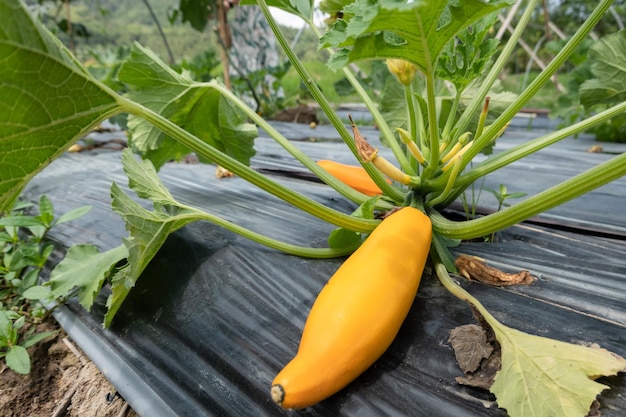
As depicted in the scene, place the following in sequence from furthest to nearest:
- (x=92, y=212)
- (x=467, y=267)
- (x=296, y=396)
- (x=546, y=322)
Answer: (x=92, y=212) < (x=467, y=267) < (x=546, y=322) < (x=296, y=396)

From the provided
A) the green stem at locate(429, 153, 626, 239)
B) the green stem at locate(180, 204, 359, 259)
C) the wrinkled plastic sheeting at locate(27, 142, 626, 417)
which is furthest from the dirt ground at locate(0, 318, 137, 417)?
the green stem at locate(429, 153, 626, 239)

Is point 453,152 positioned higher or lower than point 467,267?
higher

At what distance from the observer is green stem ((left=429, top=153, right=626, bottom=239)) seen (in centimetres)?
70

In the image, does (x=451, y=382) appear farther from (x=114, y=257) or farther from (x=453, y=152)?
(x=114, y=257)

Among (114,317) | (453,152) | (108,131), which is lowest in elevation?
(108,131)

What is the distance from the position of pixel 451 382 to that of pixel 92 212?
131 centimetres

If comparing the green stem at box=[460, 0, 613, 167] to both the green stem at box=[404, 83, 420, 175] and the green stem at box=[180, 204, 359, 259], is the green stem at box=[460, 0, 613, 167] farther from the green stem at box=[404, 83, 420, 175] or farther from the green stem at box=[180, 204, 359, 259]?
the green stem at box=[180, 204, 359, 259]

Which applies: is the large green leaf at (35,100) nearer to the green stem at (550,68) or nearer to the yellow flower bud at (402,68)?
the yellow flower bud at (402,68)

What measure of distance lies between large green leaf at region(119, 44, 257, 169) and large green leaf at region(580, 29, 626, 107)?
4.29ft

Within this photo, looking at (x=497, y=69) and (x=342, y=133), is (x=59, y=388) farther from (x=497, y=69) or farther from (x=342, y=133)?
(x=497, y=69)

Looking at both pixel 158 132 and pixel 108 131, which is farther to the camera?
pixel 108 131

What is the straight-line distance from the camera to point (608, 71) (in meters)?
1.57

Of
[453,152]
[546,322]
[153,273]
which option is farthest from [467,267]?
[153,273]

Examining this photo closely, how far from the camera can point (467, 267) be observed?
0.93 m
